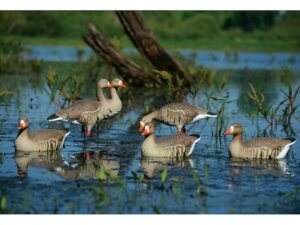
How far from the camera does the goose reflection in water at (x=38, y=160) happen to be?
41.0ft

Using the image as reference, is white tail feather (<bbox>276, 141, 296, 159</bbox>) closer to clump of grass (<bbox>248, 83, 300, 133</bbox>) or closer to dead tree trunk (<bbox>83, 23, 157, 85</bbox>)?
clump of grass (<bbox>248, 83, 300, 133</bbox>)

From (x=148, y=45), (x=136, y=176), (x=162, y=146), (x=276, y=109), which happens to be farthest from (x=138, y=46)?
(x=136, y=176)

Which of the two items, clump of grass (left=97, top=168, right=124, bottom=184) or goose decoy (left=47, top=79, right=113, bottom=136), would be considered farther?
goose decoy (left=47, top=79, right=113, bottom=136)

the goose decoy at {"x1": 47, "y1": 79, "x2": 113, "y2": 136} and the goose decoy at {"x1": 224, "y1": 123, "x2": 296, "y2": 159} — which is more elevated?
the goose decoy at {"x1": 47, "y1": 79, "x2": 113, "y2": 136}

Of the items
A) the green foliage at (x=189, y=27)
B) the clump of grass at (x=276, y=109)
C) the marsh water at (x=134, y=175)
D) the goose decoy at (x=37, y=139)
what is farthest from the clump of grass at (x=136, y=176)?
the green foliage at (x=189, y=27)

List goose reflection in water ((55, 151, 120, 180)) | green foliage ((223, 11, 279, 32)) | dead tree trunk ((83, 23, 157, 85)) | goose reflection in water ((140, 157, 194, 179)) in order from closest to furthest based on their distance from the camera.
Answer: goose reflection in water ((55, 151, 120, 180)), goose reflection in water ((140, 157, 194, 179)), dead tree trunk ((83, 23, 157, 85)), green foliage ((223, 11, 279, 32))

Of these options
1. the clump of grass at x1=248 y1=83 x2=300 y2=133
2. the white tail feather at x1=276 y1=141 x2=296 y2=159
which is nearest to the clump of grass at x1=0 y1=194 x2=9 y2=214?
the white tail feather at x1=276 y1=141 x2=296 y2=159

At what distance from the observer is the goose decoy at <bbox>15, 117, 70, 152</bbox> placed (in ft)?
44.7

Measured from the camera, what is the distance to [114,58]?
81.1 ft

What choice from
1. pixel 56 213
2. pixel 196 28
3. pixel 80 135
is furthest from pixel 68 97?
pixel 196 28

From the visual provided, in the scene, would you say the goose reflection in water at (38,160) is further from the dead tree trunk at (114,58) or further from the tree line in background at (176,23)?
the tree line in background at (176,23)

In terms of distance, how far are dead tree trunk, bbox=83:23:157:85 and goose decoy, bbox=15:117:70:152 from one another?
34.4 ft

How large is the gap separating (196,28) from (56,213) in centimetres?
4633

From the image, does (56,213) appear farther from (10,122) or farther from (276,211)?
(10,122)
